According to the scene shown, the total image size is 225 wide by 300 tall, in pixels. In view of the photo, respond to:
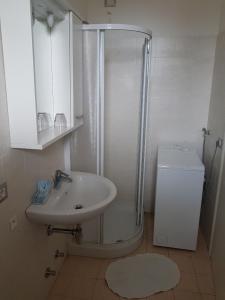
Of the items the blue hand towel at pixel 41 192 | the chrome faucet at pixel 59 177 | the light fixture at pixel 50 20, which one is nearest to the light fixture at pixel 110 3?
the light fixture at pixel 50 20

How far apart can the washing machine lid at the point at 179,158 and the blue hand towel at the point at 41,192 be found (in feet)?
3.42

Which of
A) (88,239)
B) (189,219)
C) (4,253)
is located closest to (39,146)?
(4,253)

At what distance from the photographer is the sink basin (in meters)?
1.38

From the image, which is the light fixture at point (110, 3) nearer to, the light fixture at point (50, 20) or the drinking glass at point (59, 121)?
the light fixture at point (50, 20)

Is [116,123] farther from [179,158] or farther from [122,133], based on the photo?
[179,158]

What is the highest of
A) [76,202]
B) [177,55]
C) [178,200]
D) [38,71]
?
[177,55]

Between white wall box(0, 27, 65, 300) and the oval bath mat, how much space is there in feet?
1.86

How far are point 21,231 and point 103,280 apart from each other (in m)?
0.99

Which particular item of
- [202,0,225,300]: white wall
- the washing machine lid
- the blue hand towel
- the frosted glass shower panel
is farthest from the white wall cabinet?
[202,0,225,300]: white wall

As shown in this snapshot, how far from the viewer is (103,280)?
6.51 ft

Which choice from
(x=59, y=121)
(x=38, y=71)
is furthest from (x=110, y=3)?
(x=59, y=121)

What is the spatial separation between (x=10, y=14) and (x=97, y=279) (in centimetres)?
194

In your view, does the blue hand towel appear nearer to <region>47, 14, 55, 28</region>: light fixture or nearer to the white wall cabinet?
the white wall cabinet

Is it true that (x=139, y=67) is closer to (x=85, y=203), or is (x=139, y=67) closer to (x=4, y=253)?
(x=85, y=203)
